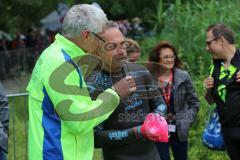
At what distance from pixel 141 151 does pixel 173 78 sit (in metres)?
1.81

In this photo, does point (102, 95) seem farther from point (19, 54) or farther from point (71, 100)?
point (19, 54)

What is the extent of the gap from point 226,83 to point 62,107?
214cm

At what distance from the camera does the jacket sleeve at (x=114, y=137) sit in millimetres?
3738

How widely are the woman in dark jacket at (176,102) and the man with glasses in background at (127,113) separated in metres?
1.56

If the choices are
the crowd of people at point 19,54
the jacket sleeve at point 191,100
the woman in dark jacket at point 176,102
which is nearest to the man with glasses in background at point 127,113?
the woman in dark jacket at point 176,102

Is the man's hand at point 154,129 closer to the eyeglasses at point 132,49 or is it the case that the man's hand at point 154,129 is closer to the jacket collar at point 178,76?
the jacket collar at point 178,76

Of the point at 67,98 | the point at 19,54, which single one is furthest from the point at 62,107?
the point at 19,54

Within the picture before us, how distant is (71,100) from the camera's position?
3070mm

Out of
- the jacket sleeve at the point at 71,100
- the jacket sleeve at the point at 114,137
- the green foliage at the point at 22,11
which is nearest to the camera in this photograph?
the jacket sleeve at the point at 71,100

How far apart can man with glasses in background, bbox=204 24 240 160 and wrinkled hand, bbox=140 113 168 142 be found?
52.8 inches

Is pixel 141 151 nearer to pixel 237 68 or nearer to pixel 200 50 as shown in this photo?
pixel 237 68

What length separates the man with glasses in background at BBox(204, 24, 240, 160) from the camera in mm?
4824

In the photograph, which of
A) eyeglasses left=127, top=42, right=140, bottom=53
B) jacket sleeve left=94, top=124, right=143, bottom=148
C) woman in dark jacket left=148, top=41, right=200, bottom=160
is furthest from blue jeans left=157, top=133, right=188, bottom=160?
jacket sleeve left=94, top=124, right=143, bottom=148

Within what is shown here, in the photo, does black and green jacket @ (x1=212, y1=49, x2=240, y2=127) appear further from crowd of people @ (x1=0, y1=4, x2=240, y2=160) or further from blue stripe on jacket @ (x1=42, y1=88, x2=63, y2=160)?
blue stripe on jacket @ (x1=42, y1=88, x2=63, y2=160)
